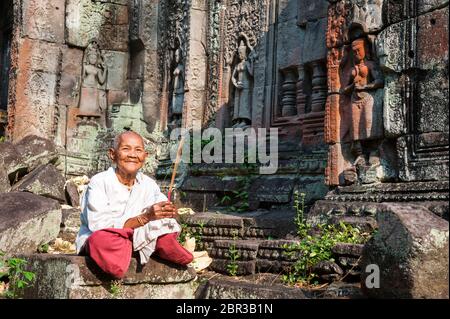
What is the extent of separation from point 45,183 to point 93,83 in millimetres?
3270

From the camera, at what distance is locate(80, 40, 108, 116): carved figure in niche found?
12414mm

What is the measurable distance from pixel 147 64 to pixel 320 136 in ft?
15.8

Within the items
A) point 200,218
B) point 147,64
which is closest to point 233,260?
point 200,218

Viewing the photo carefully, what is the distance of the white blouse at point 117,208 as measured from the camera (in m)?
4.41

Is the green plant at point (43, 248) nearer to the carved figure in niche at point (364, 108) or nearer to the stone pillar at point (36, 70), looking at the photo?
the carved figure in niche at point (364, 108)

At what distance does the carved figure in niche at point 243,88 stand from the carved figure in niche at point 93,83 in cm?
344

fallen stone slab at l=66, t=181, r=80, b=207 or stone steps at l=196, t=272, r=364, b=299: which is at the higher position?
fallen stone slab at l=66, t=181, r=80, b=207

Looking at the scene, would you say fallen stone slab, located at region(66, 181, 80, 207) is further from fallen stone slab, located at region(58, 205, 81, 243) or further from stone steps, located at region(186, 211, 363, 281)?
stone steps, located at region(186, 211, 363, 281)

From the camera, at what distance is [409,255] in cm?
384

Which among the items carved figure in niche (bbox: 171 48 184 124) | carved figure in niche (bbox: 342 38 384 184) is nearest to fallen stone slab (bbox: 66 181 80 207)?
carved figure in niche (bbox: 171 48 184 124)

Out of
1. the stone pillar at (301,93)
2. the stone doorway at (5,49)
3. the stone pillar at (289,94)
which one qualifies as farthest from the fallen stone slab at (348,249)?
the stone doorway at (5,49)

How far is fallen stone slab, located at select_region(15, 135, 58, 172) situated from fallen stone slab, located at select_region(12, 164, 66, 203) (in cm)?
50

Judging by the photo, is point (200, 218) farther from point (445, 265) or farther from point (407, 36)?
point (445, 265)

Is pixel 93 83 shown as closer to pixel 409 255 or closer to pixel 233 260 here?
pixel 233 260
